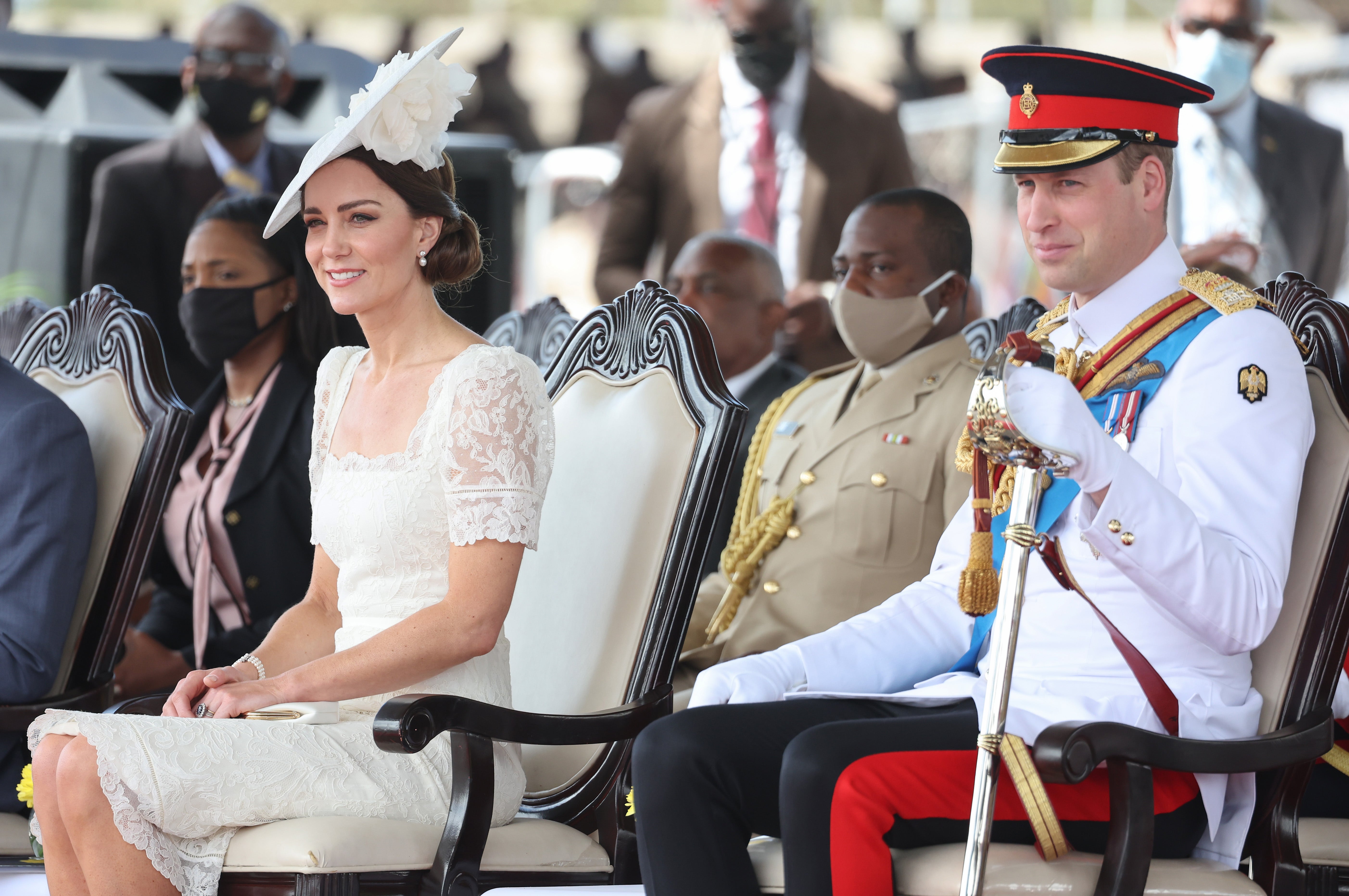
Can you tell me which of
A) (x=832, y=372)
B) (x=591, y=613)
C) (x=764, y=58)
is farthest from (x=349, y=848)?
(x=764, y=58)

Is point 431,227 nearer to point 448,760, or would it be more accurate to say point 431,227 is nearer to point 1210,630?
point 448,760

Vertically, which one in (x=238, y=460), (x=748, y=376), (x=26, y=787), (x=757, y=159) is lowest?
(x=26, y=787)

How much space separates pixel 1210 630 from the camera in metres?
→ 1.79

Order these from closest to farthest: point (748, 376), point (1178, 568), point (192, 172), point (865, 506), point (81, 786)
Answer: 1. point (1178, 568)
2. point (81, 786)
3. point (865, 506)
4. point (748, 376)
5. point (192, 172)

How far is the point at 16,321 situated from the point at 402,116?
194 cm

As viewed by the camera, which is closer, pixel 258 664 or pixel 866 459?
pixel 258 664

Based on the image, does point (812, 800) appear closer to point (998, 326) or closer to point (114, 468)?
point (998, 326)

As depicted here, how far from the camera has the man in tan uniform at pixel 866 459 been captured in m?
3.00

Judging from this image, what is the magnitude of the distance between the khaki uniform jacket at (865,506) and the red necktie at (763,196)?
2.16m

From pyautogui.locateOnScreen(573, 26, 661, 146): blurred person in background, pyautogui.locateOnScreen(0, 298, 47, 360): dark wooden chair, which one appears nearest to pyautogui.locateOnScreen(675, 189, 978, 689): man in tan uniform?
pyautogui.locateOnScreen(0, 298, 47, 360): dark wooden chair

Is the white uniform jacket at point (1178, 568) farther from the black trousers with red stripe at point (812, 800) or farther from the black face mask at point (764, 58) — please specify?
the black face mask at point (764, 58)

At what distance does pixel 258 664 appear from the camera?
239cm

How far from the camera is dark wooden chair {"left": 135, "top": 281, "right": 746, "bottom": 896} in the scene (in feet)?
6.66

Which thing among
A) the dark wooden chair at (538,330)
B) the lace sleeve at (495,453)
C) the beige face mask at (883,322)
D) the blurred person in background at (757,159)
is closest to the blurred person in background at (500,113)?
the blurred person in background at (757,159)
